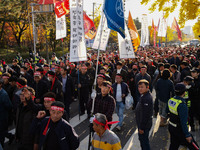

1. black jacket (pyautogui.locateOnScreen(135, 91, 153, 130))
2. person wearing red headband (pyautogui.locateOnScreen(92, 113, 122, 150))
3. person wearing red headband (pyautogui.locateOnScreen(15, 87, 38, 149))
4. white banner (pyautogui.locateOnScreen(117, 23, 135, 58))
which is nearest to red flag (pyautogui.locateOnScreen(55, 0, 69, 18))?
white banner (pyautogui.locateOnScreen(117, 23, 135, 58))

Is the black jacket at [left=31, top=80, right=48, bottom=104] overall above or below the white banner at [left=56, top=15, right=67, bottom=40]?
below

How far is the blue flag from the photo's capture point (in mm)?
4730

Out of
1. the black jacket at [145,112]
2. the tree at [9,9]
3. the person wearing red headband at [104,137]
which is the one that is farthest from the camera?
the tree at [9,9]

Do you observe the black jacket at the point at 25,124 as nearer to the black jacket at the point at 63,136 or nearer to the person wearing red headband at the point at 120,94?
the black jacket at the point at 63,136

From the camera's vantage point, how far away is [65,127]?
3.05m

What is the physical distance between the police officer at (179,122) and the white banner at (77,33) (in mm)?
3250

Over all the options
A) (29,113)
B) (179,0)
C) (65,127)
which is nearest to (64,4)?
(179,0)

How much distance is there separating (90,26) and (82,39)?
31.3 feet

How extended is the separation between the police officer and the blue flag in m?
2.31

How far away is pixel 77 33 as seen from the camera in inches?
237

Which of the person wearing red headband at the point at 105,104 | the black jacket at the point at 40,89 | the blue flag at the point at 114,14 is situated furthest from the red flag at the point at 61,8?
the person wearing red headband at the point at 105,104

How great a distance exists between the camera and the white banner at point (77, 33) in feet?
19.4

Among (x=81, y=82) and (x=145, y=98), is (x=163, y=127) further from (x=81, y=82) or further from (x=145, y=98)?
(x=81, y=82)

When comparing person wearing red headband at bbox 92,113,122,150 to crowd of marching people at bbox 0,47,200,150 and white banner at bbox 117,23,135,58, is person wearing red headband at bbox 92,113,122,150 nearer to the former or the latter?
crowd of marching people at bbox 0,47,200,150
